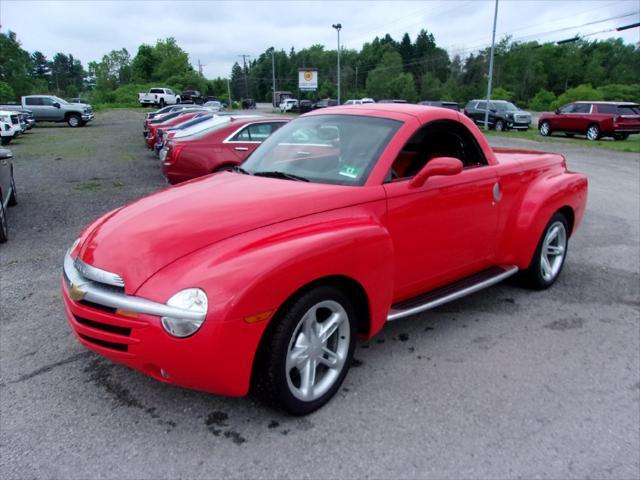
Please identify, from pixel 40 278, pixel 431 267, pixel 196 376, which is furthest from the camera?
pixel 40 278

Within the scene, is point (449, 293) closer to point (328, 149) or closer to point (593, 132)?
point (328, 149)

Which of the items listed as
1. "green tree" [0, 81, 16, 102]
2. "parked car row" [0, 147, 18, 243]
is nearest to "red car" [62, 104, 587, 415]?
"parked car row" [0, 147, 18, 243]

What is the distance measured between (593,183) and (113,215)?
11218mm

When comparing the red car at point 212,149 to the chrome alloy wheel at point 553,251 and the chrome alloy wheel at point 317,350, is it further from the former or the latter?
the chrome alloy wheel at point 317,350

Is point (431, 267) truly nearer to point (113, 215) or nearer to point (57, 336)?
point (113, 215)

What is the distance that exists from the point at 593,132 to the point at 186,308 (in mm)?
26030

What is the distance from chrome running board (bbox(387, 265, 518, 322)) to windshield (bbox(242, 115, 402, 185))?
0.91 meters

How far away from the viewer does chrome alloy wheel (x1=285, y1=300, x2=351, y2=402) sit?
276cm

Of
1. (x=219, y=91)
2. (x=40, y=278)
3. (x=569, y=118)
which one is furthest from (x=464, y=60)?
(x=40, y=278)

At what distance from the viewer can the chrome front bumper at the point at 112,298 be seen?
7.81 ft

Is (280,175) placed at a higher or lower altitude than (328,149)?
lower

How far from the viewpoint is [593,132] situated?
23797mm

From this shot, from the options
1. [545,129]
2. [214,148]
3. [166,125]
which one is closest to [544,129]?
[545,129]

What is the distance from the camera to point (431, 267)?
12.1 feet
